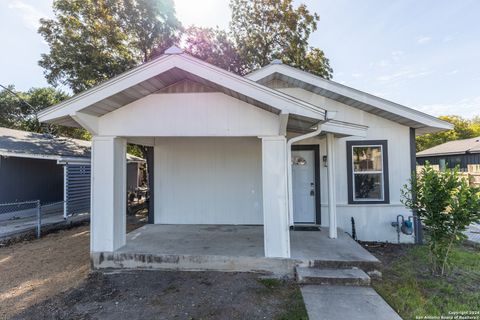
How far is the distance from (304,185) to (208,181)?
2512 mm

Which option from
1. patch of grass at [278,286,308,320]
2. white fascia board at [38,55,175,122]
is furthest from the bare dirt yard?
white fascia board at [38,55,175,122]

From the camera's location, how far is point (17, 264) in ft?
16.4

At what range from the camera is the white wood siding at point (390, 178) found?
6.18 meters

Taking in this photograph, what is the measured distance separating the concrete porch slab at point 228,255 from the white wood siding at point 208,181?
1.44 metres

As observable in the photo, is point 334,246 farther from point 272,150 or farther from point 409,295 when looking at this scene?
point 272,150

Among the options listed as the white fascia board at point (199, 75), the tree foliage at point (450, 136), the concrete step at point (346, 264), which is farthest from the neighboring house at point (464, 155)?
the white fascia board at point (199, 75)

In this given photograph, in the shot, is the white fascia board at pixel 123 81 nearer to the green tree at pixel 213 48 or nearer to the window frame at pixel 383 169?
the window frame at pixel 383 169

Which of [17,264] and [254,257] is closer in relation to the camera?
[254,257]

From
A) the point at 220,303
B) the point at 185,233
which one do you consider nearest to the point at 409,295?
the point at 220,303

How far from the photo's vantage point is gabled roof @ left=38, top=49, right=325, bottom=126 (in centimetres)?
387

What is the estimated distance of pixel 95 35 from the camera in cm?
1009

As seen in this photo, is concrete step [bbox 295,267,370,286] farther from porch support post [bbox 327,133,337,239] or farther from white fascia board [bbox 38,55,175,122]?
white fascia board [bbox 38,55,175,122]

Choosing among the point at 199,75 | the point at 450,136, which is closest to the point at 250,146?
the point at 199,75

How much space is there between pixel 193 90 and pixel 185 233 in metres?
3.31
